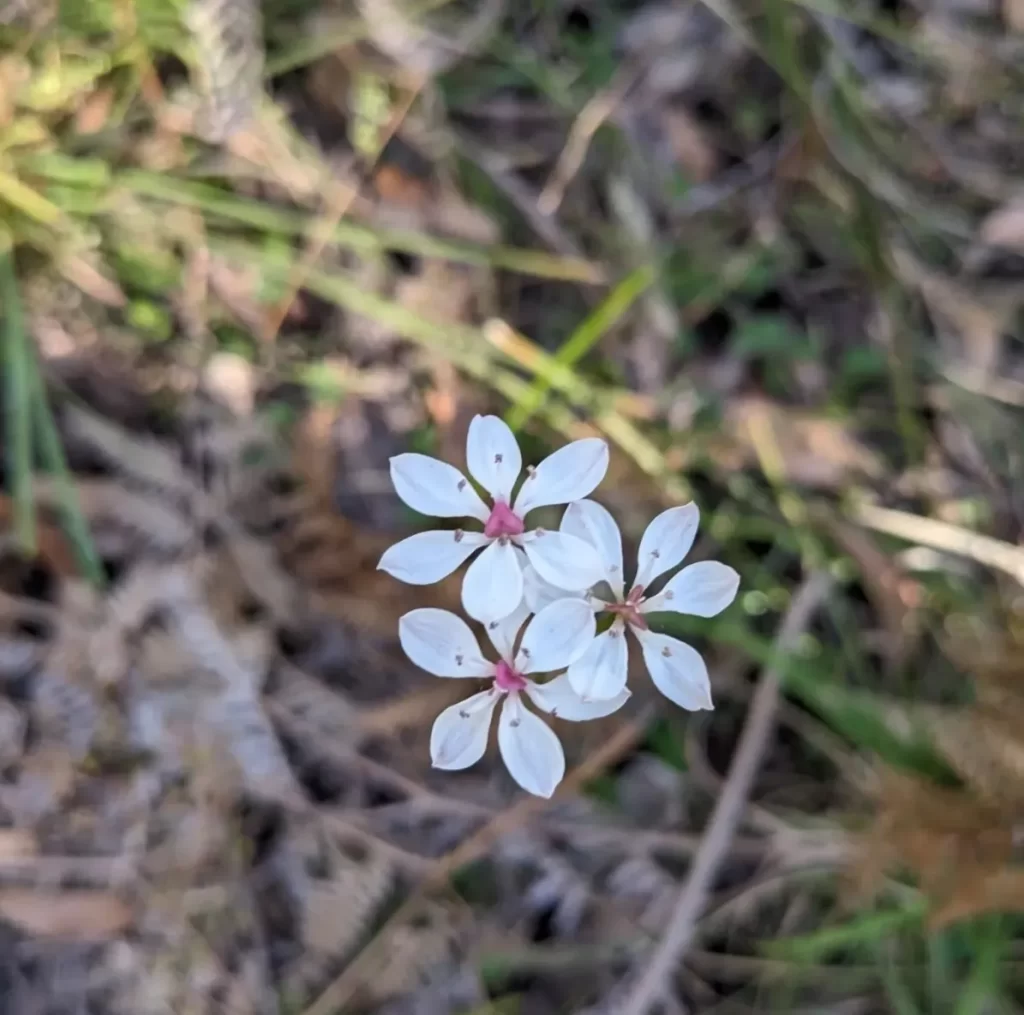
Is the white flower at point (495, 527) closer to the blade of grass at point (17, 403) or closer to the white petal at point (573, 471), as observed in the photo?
the white petal at point (573, 471)

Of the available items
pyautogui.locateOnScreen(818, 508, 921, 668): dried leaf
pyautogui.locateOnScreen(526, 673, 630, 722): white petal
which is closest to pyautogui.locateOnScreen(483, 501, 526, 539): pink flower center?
pyautogui.locateOnScreen(526, 673, 630, 722): white petal

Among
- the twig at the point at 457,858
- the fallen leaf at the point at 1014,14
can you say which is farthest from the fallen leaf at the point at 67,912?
the fallen leaf at the point at 1014,14

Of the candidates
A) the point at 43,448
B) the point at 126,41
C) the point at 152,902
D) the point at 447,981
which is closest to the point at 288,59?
the point at 126,41

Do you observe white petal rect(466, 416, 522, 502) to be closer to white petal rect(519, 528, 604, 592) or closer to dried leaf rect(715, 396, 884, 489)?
white petal rect(519, 528, 604, 592)

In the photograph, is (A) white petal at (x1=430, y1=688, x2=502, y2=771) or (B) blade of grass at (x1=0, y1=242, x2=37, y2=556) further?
(B) blade of grass at (x1=0, y1=242, x2=37, y2=556)

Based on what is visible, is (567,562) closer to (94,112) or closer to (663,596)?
(663,596)
